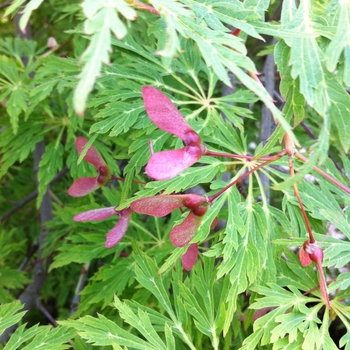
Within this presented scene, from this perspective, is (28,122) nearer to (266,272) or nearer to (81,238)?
(81,238)

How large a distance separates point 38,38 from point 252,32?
1314mm

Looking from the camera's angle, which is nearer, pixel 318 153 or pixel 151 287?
pixel 318 153

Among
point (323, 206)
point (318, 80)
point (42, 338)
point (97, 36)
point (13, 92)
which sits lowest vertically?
point (42, 338)

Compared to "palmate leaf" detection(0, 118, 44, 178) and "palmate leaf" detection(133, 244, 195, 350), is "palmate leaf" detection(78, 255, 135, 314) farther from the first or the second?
"palmate leaf" detection(0, 118, 44, 178)

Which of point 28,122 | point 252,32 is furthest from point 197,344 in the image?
point 28,122

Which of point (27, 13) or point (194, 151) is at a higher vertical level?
point (27, 13)

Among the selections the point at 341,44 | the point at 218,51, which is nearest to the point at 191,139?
the point at 218,51

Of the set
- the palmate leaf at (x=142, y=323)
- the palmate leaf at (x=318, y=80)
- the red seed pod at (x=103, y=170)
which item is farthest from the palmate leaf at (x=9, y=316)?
the palmate leaf at (x=318, y=80)

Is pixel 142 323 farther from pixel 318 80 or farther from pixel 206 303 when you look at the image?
pixel 318 80

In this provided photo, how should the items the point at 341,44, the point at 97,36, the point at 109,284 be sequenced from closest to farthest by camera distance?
the point at 97,36 → the point at 341,44 → the point at 109,284

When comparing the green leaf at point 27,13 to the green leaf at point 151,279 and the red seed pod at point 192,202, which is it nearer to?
the red seed pod at point 192,202

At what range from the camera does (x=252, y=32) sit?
559mm

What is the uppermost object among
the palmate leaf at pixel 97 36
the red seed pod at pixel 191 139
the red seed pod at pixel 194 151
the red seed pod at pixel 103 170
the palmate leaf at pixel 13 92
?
the palmate leaf at pixel 97 36

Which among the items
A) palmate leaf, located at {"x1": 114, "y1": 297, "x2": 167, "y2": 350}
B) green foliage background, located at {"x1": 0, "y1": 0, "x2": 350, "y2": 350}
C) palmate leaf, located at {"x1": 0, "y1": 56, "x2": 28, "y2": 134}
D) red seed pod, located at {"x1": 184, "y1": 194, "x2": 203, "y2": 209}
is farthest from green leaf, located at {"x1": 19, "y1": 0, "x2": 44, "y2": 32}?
palmate leaf, located at {"x1": 0, "y1": 56, "x2": 28, "y2": 134}
